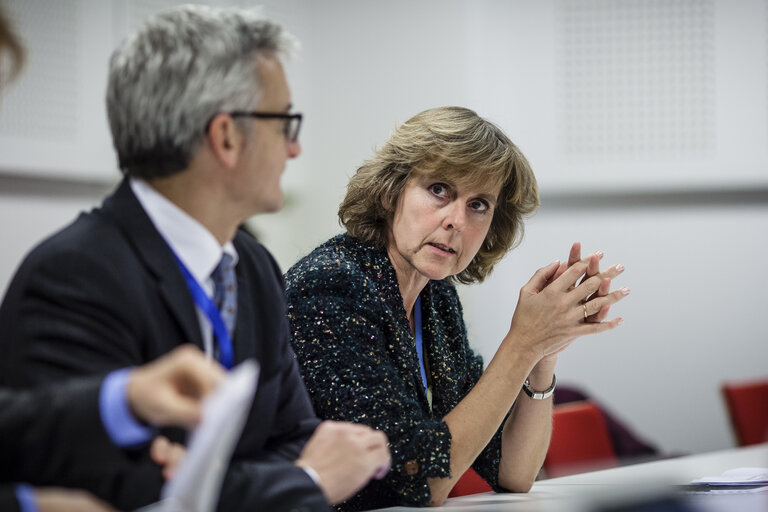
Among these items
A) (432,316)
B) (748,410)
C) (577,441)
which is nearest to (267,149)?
(432,316)

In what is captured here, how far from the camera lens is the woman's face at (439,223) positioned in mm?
2121

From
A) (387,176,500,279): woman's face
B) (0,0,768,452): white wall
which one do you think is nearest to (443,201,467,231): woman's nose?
(387,176,500,279): woman's face

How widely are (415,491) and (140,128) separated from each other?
3.13ft

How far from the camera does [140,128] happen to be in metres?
1.30

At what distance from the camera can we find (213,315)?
1.37 meters

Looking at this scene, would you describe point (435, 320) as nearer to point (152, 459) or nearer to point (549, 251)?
point (152, 459)

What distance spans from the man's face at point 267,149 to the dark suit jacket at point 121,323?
16 centimetres

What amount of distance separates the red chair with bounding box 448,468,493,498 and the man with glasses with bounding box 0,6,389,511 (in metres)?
0.90

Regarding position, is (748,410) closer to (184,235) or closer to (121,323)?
(184,235)

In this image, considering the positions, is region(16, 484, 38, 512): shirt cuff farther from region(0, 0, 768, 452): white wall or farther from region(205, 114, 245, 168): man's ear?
region(0, 0, 768, 452): white wall

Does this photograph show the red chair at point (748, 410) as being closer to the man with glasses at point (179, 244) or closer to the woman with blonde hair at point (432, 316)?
the woman with blonde hair at point (432, 316)

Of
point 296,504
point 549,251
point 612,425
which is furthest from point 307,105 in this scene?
point 296,504

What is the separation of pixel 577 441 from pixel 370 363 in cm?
133

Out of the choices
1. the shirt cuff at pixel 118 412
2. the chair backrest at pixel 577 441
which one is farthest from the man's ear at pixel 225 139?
the chair backrest at pixel 577 441
